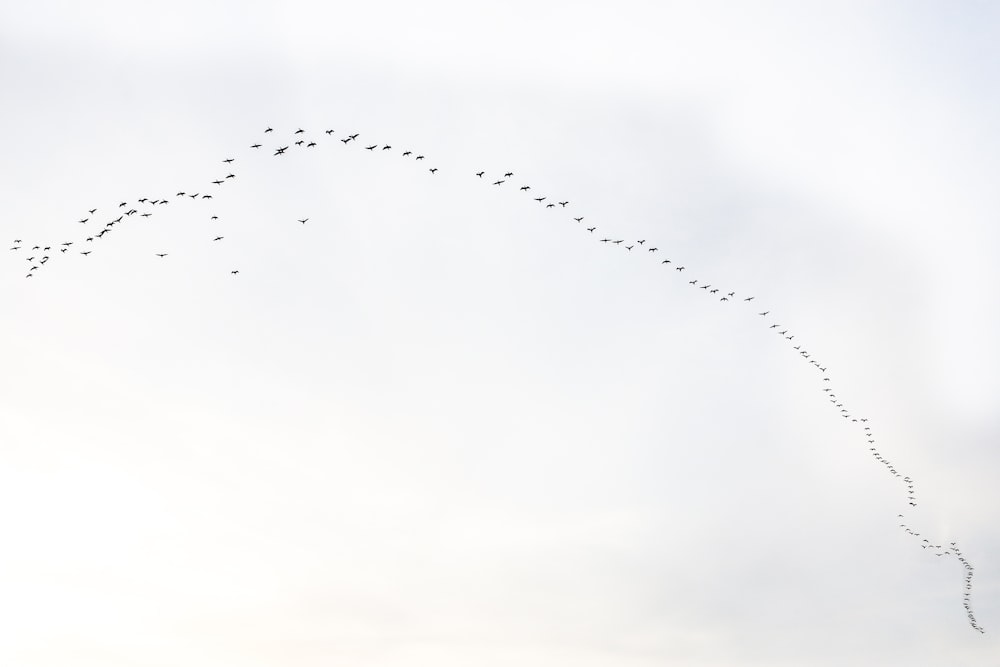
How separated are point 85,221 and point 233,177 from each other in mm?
31700

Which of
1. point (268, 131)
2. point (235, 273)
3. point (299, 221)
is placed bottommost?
point (235, 273)

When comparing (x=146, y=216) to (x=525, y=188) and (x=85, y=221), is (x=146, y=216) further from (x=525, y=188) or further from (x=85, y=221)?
(x=525, y=188)

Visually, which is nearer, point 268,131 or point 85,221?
point 268,131

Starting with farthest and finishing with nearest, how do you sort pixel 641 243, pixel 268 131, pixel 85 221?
1. pixel 641 243
2. pixel 85 221
3. pixel 268 131

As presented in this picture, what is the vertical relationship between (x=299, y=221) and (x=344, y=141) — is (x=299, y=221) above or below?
below

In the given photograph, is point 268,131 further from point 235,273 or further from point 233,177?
point 235,273

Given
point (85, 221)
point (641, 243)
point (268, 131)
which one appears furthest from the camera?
point (641, 243)

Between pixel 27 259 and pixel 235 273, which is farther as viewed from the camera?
pixel 27 259

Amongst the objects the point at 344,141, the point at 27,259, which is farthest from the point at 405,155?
the point at 27,259

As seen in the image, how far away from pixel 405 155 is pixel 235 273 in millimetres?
41935

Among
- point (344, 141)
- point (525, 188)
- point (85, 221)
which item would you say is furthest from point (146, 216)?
point (525, 188)

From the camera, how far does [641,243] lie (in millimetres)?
198375

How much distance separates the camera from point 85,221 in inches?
6870

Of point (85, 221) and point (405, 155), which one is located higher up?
point (405, 155)
